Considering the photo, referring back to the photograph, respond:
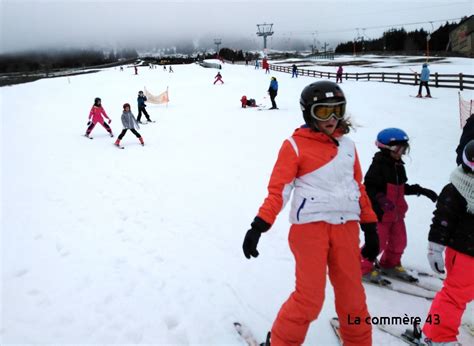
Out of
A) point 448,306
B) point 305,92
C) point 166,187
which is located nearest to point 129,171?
point 166,187

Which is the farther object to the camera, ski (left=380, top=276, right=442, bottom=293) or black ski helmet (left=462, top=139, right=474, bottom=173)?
ski (left=380, top=276, right=442, bottom=293)

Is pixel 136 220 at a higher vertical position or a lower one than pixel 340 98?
lower

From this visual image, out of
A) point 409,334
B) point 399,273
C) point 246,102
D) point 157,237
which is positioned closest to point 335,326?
point 409,334

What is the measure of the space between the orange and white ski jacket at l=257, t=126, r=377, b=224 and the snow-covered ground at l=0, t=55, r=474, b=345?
1.31 metres

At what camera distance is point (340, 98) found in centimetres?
236

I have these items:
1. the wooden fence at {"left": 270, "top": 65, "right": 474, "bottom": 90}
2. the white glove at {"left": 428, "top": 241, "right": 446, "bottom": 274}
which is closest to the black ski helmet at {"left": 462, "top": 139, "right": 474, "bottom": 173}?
the white glove at {"left": 428, "top": 241, "right": 446, "bottom": 274}

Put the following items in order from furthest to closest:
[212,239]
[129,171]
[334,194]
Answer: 1. [129,171]
2. [212,239]
3. [334,194]

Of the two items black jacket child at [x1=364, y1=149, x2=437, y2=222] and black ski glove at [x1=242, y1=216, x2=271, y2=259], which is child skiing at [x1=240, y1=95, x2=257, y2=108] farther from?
black ski glove at [x1=242, y1=216, x2=271, y2=259]

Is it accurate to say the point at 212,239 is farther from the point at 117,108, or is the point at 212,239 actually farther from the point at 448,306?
the point at 117,108

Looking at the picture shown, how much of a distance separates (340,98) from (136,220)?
4.23 metres

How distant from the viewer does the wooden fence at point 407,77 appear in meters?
20.0

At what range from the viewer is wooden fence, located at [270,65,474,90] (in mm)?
19997

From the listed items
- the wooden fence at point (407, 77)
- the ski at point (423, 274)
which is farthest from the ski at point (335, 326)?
the wooden fence at point (407, 77)

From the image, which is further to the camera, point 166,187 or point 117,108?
point 117,108
